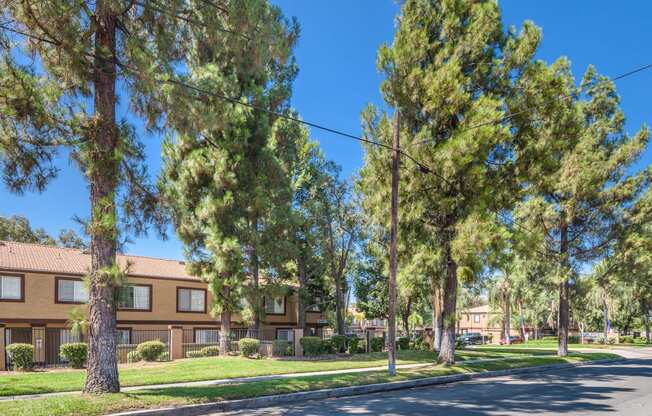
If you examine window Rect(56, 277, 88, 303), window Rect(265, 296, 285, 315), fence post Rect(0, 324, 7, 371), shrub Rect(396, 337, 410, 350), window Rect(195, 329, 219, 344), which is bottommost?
shrub Rect(396, 337, 410, 350)

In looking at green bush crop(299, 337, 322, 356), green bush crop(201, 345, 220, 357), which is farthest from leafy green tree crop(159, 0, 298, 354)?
green bush crop(299, 337, 322, 356)

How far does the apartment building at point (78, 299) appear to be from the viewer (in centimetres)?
2553

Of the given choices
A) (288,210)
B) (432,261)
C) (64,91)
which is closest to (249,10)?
(64,91)

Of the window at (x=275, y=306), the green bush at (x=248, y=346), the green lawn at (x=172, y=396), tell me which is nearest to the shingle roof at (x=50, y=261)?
the green bush at (x=248, y=346)

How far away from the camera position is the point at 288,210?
90.2 ft

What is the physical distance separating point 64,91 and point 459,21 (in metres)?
13.4

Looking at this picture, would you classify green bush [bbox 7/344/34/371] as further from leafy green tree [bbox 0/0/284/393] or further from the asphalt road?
the asphalt road

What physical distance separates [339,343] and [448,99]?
55.6 feet

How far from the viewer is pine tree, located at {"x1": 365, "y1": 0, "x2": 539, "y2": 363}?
17750mm

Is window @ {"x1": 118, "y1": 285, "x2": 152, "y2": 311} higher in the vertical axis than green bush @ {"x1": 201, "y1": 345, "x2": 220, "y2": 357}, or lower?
higher

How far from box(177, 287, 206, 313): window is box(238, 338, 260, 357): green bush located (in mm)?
9449

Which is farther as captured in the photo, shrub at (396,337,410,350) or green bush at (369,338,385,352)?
shrub at (396,337,410,350)

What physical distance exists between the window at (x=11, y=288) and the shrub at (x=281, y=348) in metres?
12.9

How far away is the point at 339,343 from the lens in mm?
29719
